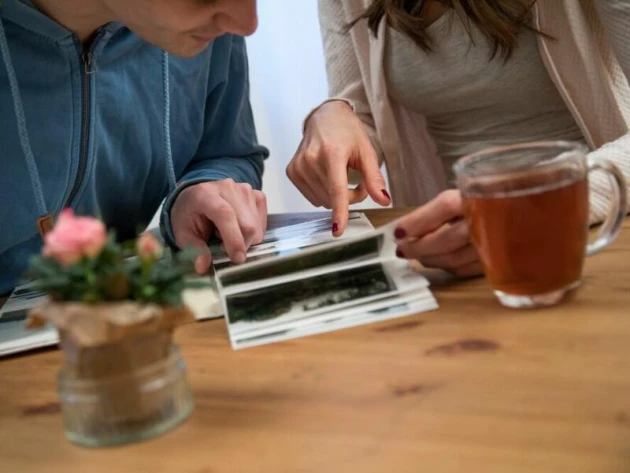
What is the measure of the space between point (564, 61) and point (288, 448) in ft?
2.70

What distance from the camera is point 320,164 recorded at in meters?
0.93

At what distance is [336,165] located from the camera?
0.88 meters

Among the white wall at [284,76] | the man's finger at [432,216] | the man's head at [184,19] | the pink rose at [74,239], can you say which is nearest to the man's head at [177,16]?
the man's head at [184,19]

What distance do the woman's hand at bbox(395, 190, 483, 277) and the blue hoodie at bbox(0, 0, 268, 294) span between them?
1.22ft

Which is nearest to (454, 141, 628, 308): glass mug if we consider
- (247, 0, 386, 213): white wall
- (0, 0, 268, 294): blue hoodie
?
(0, 0, 268, 294): blue hoodie

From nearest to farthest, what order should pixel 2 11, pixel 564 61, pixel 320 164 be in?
pixel 2 11 < pixel 320 164 < pixel 564 61

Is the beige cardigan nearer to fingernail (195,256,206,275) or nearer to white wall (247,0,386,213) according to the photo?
fingernail (195,256,206,275)

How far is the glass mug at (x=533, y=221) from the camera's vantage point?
0.53 m

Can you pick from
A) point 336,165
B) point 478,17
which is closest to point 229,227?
point 336,165

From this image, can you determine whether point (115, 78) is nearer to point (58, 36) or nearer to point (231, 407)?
point (58, 36)

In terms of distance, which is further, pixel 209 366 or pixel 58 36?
pixel 58 36

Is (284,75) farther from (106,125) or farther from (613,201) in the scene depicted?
(613,201)

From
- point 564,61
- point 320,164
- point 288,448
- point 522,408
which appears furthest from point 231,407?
point 564,61

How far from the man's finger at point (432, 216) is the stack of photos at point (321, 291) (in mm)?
19
